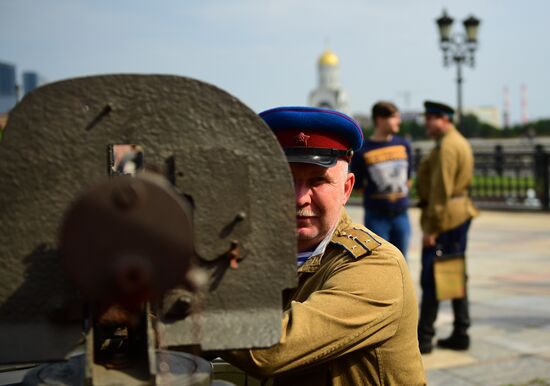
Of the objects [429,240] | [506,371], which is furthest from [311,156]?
[429,240]

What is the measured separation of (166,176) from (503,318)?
248 inches

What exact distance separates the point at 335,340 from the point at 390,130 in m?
5.33

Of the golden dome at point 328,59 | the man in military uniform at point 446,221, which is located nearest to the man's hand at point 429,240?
the man in military uniform at point 446,221

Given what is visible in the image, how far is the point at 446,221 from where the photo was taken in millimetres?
6074

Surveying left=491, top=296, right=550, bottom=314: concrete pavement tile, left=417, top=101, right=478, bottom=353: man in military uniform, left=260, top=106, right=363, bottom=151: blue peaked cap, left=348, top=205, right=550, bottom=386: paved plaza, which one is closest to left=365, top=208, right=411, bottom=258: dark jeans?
left=417, top=101, right=478, bottom=353: man in military uniform

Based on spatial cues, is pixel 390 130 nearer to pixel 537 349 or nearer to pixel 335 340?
pixel 537 349

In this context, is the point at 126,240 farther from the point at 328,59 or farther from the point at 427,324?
the point at 328,59

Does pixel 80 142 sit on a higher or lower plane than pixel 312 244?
higher

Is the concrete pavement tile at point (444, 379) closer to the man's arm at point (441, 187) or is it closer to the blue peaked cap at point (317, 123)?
the man's arm at point (441, 187)

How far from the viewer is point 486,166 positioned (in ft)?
67.3

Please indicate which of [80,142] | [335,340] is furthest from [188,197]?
[335,340]

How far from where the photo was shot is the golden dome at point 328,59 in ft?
286

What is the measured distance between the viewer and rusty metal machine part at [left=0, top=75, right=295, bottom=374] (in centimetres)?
115

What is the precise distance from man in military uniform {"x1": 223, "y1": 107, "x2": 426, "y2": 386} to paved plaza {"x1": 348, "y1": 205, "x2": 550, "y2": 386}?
10.7 ft
